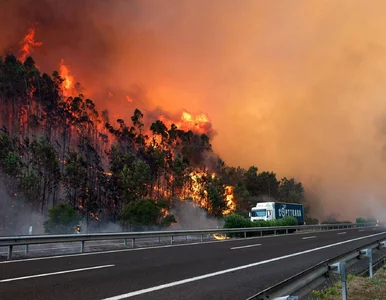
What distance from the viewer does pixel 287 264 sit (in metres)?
10.7

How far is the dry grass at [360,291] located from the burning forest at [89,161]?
129 ft

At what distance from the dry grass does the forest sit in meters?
39.4

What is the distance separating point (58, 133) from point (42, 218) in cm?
2347

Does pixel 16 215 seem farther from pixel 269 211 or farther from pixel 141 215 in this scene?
pixel 269 211

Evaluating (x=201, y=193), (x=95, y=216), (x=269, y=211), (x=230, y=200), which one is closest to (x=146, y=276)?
(x=269, y=211)

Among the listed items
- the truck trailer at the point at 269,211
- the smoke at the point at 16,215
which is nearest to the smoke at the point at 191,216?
the truck trailer at the point at 269,211

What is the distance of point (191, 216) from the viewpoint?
68250 millimetres

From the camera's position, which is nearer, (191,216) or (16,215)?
(16,215)

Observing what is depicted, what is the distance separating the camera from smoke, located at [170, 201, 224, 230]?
6673 cm

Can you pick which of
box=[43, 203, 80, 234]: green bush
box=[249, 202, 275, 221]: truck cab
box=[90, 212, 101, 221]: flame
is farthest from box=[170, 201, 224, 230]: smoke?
box=[43, 203, 80, 234]: green bush

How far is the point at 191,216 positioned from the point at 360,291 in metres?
62.6

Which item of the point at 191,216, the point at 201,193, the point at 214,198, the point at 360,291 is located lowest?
the point at 191,216

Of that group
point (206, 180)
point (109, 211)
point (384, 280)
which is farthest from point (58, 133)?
point (384, 280)

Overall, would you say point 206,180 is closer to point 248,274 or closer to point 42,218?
point 42,218
